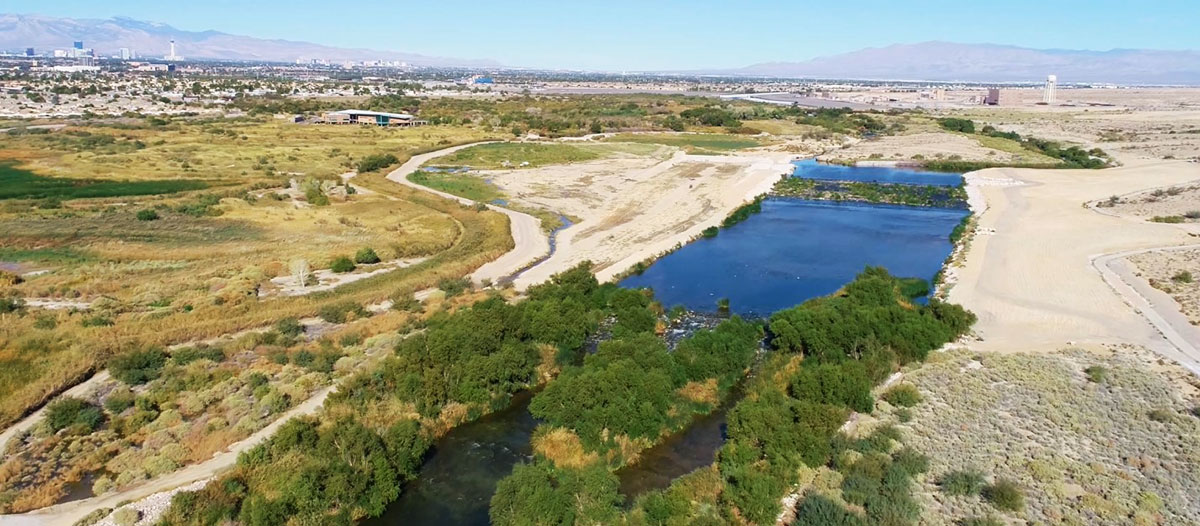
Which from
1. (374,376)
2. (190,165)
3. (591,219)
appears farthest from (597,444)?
(190,165)

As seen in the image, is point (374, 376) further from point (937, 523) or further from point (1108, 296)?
point (1108, 296)

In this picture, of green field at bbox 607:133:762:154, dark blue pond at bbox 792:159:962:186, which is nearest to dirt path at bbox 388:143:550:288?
dark blue pond at bbox 792:159:962:186

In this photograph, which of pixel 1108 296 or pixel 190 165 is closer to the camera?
pixel 1108 296

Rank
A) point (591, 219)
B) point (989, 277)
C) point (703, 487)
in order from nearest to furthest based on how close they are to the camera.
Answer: point (703, 487) → point (989, 277) → point (591, 219)

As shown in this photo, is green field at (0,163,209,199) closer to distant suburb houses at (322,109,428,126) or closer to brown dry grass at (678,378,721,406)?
distant suburb houses at (322,109,428,126)

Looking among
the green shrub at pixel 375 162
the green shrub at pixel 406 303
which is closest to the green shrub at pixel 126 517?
the green shrub at pixel 406 303

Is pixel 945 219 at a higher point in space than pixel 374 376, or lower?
higher
